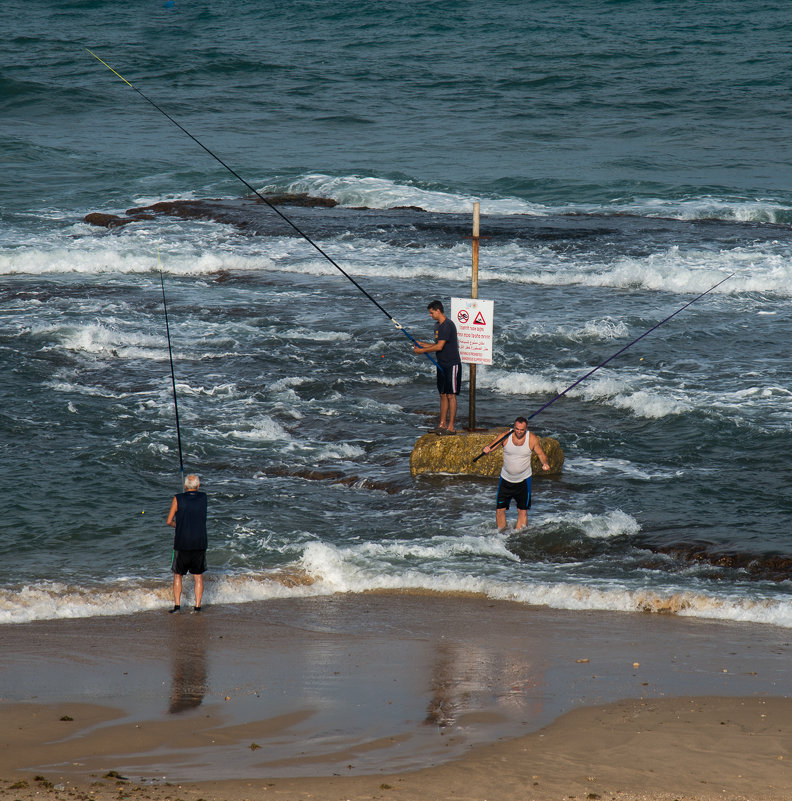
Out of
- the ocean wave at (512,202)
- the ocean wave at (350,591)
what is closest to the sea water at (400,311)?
the ocean wave at (350,591)

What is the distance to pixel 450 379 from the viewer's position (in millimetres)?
11008

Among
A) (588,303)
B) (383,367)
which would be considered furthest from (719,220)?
(383,367)

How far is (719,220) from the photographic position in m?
23.7

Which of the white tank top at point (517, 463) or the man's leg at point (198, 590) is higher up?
the white tank top at point (517, 463)

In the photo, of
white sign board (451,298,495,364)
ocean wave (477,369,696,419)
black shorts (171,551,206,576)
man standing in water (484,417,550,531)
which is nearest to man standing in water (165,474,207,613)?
black shorts (171,551,206,576)

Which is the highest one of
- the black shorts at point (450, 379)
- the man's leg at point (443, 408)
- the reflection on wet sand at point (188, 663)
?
the black shorts at point (450, 379)

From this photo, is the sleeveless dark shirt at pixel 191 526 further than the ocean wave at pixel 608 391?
No

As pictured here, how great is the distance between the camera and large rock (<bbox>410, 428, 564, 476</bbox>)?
34.7ft

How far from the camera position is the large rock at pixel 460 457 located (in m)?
10.6

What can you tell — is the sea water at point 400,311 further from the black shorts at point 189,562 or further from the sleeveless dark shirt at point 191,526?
the sleeveless dark shirt at point 191,526

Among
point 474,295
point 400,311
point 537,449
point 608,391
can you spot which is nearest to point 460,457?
point 537,449

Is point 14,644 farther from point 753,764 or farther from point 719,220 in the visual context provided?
point 719,220

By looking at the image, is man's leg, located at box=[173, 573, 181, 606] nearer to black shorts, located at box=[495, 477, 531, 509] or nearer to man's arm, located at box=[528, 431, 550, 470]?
black shorts, located at box=[495, 477, 531, 509]

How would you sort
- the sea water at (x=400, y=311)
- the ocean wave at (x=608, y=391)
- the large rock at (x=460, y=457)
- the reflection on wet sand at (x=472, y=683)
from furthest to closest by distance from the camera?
the ocean wave at (x=608, y=391) → the large rock at (x=460, y=457) → the sea water at (x=400, y=311) → the reflection on wet sand at (x=472, y=683)
